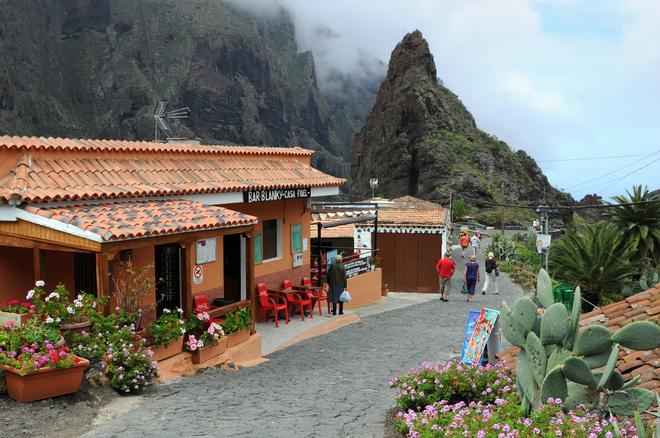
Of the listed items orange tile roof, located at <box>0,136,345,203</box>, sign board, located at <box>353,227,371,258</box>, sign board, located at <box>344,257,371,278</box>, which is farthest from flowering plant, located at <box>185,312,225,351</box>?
sign board, located at <box>353,227,371,258</box>

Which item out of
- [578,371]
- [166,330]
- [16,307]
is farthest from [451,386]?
[16,307]

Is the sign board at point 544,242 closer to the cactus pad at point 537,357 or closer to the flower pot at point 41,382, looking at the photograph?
the cactus pad at point 537,357

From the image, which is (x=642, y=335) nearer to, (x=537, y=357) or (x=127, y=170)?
(x=537, y=357)

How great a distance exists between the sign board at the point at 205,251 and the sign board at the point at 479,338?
5.53 metres

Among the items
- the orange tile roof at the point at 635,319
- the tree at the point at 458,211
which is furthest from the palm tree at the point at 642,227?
the tree at the point at 458,211

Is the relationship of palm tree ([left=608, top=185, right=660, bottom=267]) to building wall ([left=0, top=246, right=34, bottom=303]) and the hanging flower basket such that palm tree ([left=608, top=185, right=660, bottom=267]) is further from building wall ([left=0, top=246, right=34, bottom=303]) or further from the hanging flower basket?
building wall ([left=0, top=246, right=34, bottom=303])

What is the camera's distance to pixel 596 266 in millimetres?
16984

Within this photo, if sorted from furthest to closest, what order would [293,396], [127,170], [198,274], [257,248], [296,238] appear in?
[296,238] < [257,248] < [198,274] < [127,170] < [293,396]

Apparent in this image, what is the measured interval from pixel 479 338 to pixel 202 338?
444 cm

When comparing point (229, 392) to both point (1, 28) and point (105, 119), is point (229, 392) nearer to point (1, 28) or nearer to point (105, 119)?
point (1, 28)

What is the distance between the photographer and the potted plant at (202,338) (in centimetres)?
1009

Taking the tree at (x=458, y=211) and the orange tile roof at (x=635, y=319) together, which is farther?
the tree at (x=458, y=211)

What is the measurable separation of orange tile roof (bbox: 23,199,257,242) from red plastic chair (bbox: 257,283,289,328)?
147 inches

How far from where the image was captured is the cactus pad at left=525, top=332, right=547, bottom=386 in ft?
20.4
